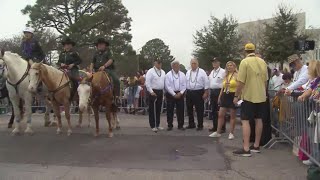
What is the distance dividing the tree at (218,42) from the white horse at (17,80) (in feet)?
97.7

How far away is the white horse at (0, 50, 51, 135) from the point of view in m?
10.5

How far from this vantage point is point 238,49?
4025 centimetres

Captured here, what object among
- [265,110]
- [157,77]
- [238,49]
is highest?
[238,49]

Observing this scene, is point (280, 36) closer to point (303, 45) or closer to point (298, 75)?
point (303, 45)

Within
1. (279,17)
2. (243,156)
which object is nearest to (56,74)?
(243,156)

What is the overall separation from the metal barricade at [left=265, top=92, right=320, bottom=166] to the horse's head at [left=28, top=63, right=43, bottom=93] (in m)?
5.39

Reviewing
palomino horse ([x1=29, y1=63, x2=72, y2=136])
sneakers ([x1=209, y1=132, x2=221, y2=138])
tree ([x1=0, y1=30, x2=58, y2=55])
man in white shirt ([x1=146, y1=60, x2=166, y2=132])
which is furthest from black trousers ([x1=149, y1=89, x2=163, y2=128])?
tree ([x1=0, y1=30, x2=58, y2=55])

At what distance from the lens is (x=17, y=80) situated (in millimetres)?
10578

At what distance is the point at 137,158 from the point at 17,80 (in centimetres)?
436

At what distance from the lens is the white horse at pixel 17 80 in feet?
34.5

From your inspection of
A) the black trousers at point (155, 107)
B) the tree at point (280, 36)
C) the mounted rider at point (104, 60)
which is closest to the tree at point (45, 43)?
the tree at point (280, 36)

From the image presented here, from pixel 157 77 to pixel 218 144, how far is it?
9.70 feet

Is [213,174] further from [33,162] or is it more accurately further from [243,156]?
[33,162]

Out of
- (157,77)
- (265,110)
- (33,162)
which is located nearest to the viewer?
(33,162)
